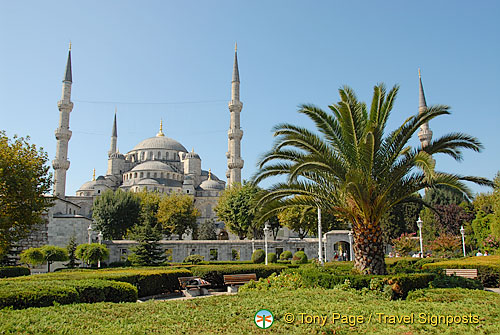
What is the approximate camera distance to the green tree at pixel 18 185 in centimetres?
1540

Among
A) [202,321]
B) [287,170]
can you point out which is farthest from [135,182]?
[202,321]

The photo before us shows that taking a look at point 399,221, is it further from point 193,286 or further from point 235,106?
point 193,286

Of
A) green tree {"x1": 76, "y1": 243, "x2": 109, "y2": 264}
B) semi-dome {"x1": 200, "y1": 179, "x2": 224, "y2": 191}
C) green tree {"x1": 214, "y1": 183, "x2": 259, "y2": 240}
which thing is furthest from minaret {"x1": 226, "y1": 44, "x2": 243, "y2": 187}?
green tree {"x1": 76, "y1": 243, "x2": 109, "y2": 264}

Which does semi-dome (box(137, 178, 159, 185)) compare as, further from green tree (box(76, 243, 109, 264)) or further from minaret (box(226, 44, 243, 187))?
green tree (box(76, 243, 109, 264))

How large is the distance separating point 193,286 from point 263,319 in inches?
331

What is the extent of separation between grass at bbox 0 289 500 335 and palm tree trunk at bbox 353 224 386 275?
197 cm

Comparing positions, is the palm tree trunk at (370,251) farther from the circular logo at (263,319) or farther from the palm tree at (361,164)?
the circular logo at (263,319)

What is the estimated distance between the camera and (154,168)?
65938 millimetres

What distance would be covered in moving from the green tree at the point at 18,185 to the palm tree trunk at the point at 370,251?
11.9 metres

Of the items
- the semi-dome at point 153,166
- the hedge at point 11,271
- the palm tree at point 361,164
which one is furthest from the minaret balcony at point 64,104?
the palm tree at point 361,164

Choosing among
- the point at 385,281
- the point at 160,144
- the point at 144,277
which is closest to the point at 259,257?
the point at 144,277

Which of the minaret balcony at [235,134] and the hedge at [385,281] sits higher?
the minaret balcony at [235,134]

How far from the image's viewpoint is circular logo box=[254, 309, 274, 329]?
19.3 ft

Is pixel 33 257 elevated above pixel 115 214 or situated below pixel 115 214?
below
